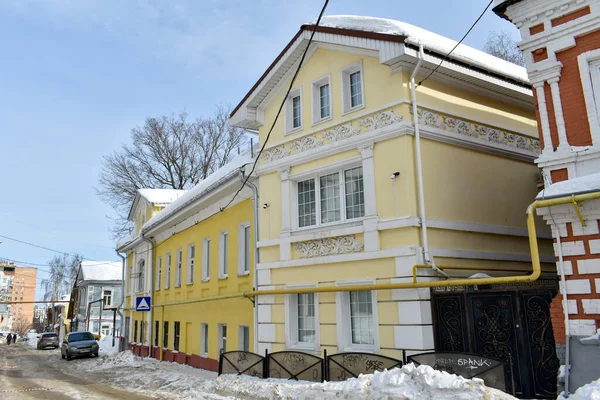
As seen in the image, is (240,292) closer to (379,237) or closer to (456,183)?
(379,237)

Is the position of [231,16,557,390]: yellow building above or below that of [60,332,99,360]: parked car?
above

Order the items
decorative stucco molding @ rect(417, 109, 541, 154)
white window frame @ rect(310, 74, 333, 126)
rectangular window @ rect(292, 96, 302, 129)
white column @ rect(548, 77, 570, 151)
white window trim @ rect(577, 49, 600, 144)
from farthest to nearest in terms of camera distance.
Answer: rectangular window @ rect(292, 96, 302, 129), white window frame @ rect(310, 74, 333, 126), decorative stucco molding @ rect(417, 109, 541, 154), white column @ rect(548, 77, 570, 151), white window trim @ rect(577, 49, 600, 144)

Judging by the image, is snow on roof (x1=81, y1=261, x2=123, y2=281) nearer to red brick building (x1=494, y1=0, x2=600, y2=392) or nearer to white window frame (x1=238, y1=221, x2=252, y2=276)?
white window frame (x1=238, y1=221, x2=252, y2=276)

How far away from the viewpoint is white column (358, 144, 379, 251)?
35.4ft

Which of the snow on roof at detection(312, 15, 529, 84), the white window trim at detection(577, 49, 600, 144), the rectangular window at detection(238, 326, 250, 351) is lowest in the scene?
the rectangular window at detection(238, 326, 250, 351)

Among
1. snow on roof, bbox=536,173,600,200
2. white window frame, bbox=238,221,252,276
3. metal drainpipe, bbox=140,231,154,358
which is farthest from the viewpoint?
metal drainpipe, bbox=140,231,154,358

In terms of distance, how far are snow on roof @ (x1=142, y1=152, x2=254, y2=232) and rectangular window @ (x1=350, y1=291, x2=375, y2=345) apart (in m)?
5.34

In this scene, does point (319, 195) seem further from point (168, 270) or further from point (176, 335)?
point (168, 270)

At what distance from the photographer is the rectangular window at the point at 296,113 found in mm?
13328

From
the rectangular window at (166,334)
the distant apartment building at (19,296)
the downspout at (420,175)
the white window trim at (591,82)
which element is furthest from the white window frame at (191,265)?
the distant apartment building at (19,296)

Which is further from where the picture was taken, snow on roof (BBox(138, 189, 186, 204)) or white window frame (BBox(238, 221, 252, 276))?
snow on roof (BBox(138, 189, 186, 204))

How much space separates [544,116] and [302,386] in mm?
6541

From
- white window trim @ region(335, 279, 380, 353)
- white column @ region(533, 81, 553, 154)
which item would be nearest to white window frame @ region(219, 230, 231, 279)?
white window trim @ region(335, 279, 380, 353)

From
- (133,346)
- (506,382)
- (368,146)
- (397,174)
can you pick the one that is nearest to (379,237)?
(397,174)
